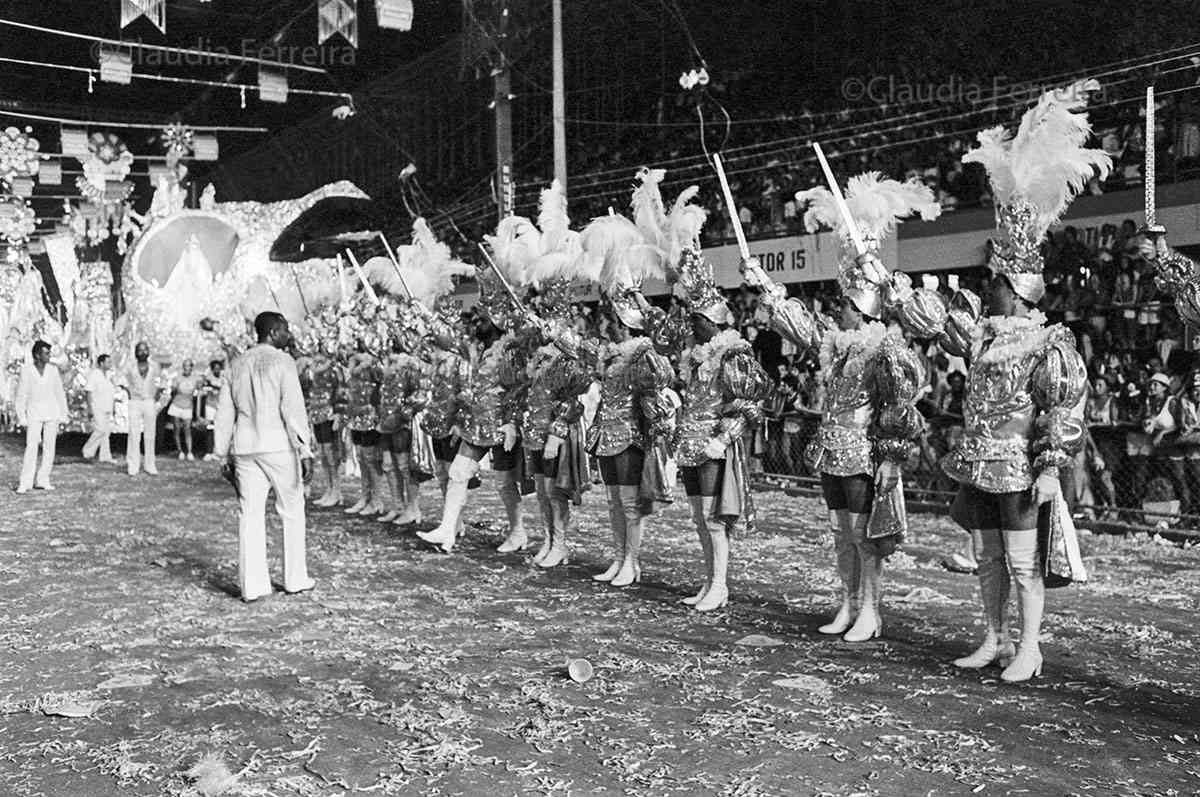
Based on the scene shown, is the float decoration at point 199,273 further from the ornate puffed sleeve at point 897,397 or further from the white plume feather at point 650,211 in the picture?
the ornate puffed sleeve at point 897,397

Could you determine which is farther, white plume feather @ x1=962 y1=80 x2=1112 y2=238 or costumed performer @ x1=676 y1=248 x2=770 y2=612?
costumed performer @ x1=676 y1=248 x2=770 y2=612

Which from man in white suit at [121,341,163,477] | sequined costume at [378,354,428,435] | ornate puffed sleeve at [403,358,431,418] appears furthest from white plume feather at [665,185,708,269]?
man in white suit at [121,341,163,477]

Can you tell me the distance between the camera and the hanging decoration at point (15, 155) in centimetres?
2244

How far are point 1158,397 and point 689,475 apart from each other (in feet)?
16.3

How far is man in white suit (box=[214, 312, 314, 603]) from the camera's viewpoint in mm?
7309

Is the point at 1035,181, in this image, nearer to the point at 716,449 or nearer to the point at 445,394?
the point at 716,449

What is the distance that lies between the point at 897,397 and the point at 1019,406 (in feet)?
2.11

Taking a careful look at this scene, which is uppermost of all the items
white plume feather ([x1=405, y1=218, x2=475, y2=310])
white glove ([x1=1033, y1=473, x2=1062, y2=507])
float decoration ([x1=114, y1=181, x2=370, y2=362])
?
float decoration ([x1=114, y1=181, x2=370, y2=362])

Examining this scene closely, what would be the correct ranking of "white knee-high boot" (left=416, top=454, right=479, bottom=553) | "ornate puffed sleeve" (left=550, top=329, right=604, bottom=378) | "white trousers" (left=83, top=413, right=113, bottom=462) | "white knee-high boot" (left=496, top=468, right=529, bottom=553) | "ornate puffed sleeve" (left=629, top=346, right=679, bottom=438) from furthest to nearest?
"white trousers" (left=83, top=413, right=113, bottom=462), "white knee-high boot" (left=496, top=468, right=529, bottom=553), "white knee-high boot" (left=416, top=454, right=479, bottom=553), "ornate puffed sleeve" (left=550, top=329, right=604, bottom=378), "ornate puffed sleeve" (left=629, top=346, right=679, bottom=438)

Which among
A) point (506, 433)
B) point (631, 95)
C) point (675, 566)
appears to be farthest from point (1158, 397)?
point (631, 95)

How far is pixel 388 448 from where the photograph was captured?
428 inches

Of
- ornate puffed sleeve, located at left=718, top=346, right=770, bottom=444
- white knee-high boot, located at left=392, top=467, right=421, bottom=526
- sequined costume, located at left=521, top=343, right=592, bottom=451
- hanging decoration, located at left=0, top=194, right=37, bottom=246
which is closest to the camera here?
ornate puffed sleeve, located at left=718, top=346, right=770, bottom=444

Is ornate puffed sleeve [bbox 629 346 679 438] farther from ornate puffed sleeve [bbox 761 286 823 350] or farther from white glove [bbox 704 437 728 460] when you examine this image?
ornate puffed sleeve [bbox 761 286 823 350]

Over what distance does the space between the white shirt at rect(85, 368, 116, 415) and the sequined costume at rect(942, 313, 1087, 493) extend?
52.4 feet
